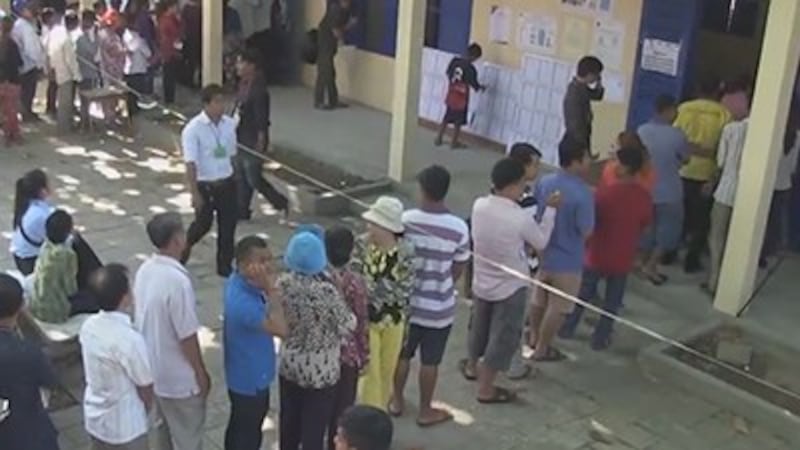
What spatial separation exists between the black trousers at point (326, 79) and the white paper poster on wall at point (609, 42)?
12.2 ft

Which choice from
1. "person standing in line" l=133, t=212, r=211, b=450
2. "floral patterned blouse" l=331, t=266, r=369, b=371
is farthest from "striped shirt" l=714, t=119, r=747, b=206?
"person standing in line" l=133, t=212, r=211, b=450

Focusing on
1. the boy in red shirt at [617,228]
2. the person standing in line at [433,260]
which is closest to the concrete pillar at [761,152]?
the boy in red shirt at [617,228]

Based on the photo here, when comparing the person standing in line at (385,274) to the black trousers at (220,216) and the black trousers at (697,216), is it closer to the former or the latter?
the black trousers at (220,216)

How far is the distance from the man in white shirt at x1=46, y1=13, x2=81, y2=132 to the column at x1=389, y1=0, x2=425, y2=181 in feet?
13.9

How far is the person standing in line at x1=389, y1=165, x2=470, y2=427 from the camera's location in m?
5.80

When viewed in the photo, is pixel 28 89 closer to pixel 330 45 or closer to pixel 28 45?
pixel 28 45

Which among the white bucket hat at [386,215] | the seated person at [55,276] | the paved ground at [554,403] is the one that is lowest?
the paved ground at [554,403]

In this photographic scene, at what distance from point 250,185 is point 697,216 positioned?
13.1ft

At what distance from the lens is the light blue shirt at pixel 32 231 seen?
21.4 ft

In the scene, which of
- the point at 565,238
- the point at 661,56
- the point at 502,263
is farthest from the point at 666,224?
the point at 502,263

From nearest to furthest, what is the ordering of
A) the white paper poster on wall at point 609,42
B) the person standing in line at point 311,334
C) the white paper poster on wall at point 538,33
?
the person standing in line at point 311,334 < the white paper poster on wall at point 609,42 < the white paper poster on wall at point 538,33

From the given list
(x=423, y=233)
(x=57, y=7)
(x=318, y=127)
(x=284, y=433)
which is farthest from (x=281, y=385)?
(x=57, y=7)

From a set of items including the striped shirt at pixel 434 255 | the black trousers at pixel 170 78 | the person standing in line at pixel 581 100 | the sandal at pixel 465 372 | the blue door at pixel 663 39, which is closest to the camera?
the striped shirt at pixel 434 255

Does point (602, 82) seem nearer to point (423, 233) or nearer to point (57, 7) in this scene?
point (423, 233)
